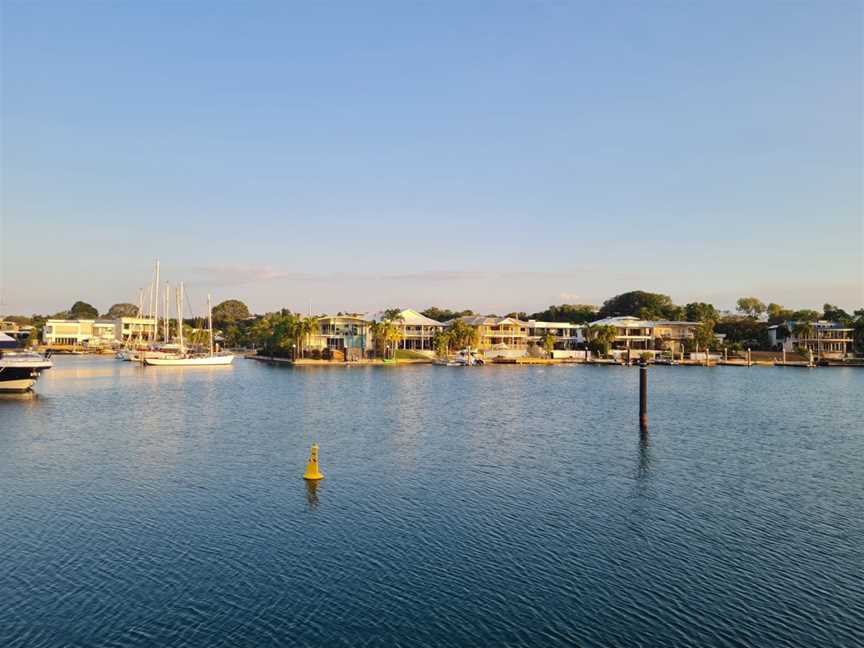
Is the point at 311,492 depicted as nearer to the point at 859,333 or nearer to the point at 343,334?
the point at 343,334

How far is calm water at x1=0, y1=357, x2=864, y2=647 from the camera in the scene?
1834 centimetres

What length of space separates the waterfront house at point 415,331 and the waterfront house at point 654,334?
51736mm

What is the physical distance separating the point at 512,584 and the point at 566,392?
72.0 metres

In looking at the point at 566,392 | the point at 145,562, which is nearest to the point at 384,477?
the point at 145,562

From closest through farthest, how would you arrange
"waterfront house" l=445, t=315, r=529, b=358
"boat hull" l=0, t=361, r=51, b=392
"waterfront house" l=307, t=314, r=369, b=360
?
"boat hull" l=0, t=361, r=51, b=392 < "waterfront house" l=307, t=314, r=369, b=360 < "waterfront house" l=445, t=315, r=529, b=358

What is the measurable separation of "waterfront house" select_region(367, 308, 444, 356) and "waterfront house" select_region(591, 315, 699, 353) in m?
51.7

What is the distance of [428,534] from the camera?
26219 millimetres

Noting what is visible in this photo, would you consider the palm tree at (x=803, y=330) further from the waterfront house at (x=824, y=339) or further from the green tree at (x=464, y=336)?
the green tree at (x=464, y=336)

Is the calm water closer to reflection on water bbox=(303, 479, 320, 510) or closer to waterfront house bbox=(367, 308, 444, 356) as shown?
reflection on water bbox=(303, 479, 320, 510)

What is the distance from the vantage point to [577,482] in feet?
117

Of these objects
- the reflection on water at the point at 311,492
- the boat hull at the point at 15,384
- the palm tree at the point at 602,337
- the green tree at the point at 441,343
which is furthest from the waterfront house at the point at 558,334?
the reflection on water at the point at 311,492

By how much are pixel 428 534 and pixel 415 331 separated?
149260 mm

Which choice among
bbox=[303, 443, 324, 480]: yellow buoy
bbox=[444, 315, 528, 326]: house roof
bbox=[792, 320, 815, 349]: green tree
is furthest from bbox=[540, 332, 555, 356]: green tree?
bbox=[303, 443, 324, 480]: yellow buoy

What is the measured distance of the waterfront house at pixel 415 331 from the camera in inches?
6811
